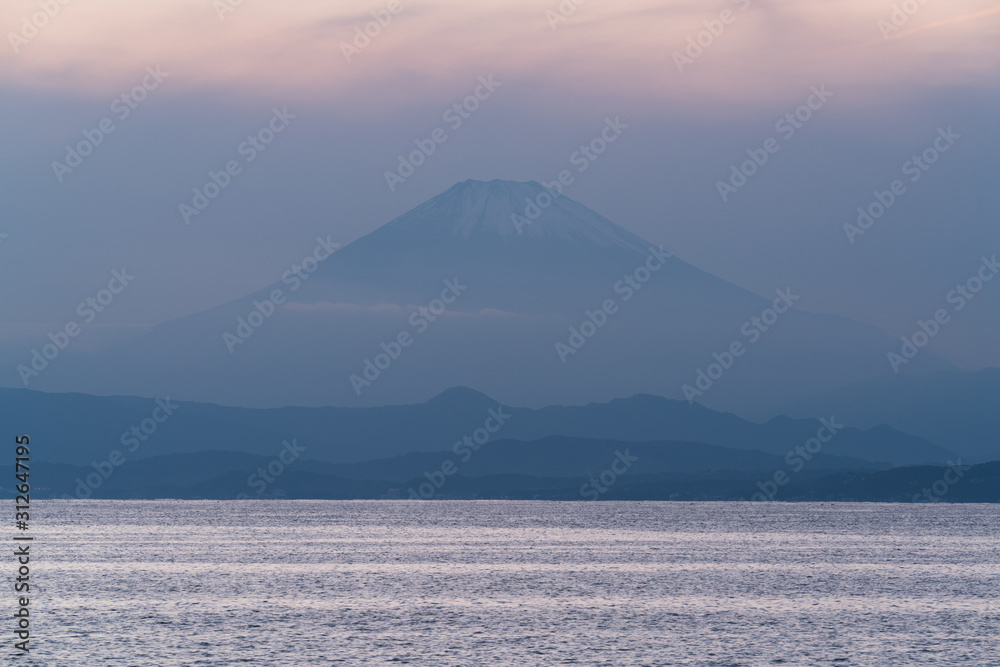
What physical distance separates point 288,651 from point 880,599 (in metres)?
41.2

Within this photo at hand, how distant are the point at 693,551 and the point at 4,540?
79711mm

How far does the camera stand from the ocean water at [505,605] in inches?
2090

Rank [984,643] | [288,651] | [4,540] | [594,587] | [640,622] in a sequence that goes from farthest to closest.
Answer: [4,540] → [594,587] → [640,622] → [984,643] → [288,651]

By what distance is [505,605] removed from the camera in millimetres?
71562

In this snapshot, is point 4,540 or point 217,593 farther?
point 4,540

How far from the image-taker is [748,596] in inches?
3081

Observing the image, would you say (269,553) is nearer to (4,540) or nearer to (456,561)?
(456,561)

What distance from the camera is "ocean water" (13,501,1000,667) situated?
53.1 m

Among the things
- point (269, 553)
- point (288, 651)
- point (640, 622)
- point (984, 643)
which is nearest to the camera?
point (288, 651)

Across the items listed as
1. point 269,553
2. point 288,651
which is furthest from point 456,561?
point 288,651

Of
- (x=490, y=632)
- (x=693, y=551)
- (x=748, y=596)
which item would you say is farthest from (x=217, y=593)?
(x=693, y=551)

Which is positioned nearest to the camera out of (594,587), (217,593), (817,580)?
(217,593)

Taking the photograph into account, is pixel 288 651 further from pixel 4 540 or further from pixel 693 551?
pixel 4 540

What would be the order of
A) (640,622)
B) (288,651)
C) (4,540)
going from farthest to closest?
(4,540) < (640,622) < (288,651)
